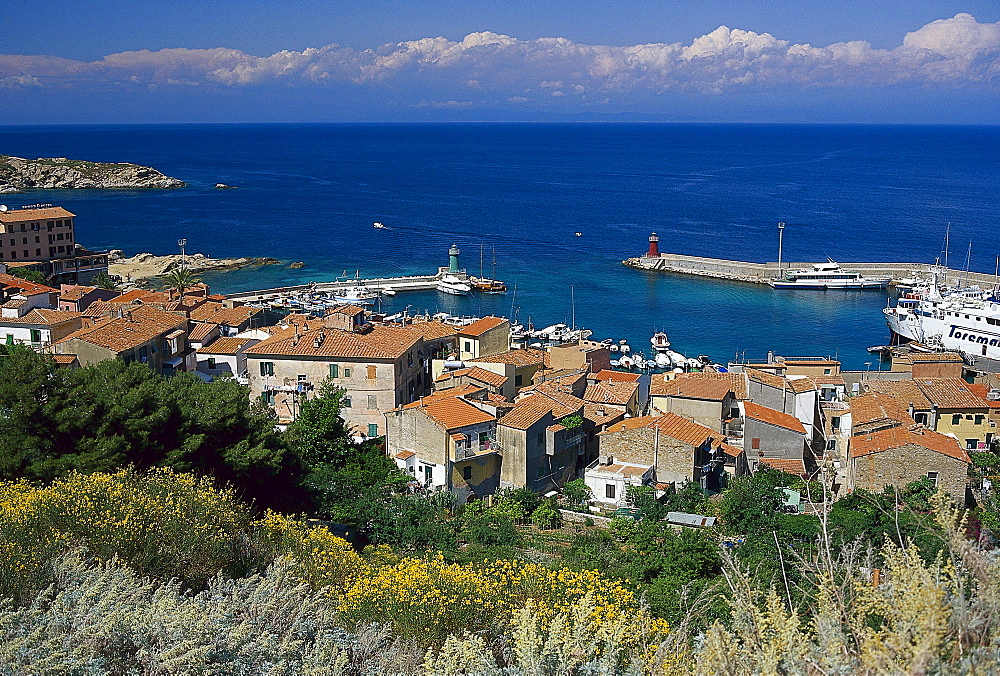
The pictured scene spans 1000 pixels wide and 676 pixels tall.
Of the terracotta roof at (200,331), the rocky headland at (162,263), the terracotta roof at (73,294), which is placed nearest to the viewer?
the terracotta roof at (200,331)

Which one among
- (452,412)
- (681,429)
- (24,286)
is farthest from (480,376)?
(24,286)

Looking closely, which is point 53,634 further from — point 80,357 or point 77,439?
point 80,357

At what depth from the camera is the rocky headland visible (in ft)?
160

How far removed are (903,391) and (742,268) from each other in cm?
2979

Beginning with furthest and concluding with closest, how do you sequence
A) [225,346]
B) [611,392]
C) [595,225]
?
[595,225] < [225,346] < [611,392]

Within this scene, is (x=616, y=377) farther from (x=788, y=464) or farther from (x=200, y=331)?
(x=200, y=331)

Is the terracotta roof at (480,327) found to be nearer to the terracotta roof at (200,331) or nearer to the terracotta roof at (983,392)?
the terracotta roof at (200,331)

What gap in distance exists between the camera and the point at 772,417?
19.9 metres

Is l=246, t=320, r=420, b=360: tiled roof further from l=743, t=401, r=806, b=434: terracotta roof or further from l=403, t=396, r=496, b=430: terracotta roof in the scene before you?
l=743, t=401, r=806, b=434: terracotta roof

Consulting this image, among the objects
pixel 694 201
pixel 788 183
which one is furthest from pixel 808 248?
pixel 788 183

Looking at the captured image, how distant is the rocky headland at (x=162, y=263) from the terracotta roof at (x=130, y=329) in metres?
23.7

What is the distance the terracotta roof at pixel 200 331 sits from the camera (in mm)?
24562

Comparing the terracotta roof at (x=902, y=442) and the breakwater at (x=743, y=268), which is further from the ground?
the terracotta roof at (x=902, y=442)

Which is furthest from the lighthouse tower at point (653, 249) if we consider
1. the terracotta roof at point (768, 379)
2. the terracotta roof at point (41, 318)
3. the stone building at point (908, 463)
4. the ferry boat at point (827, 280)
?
the stone building at point (908, 463)
